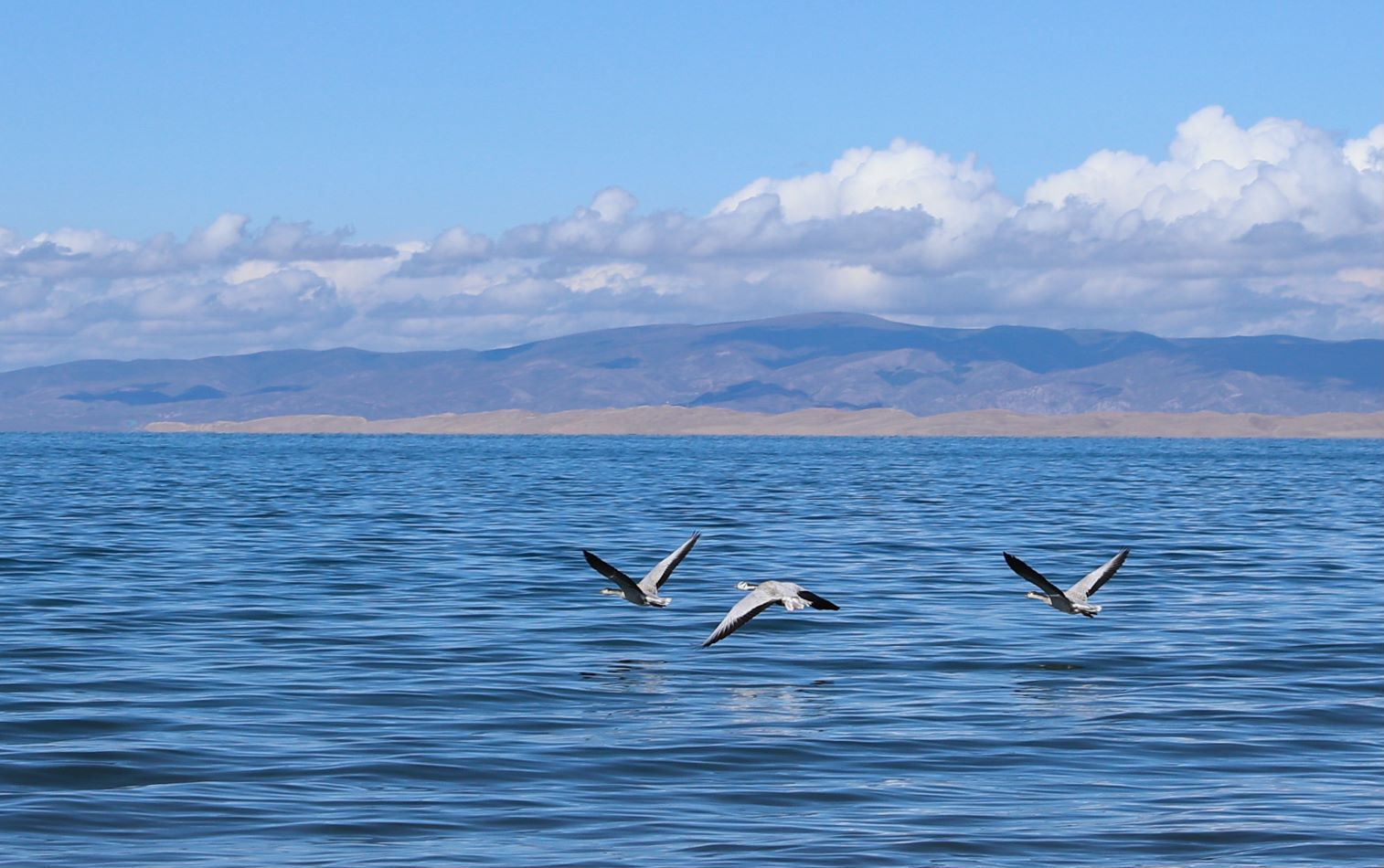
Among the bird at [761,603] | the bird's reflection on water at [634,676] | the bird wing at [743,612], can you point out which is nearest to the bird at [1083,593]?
the bird at [761,603]

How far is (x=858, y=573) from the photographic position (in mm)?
36812

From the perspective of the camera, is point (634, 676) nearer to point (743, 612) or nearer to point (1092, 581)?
point (743, 612)

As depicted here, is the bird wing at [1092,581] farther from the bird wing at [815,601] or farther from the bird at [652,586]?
the bird at [652,586]

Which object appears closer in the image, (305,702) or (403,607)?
(305,702)

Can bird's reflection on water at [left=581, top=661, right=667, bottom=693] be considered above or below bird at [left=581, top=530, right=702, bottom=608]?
below

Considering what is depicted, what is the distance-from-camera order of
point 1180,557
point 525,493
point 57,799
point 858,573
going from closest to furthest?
point 57,799, point 858,573, point 1180,557, point 525,493

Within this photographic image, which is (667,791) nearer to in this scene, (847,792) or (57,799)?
(847,792)

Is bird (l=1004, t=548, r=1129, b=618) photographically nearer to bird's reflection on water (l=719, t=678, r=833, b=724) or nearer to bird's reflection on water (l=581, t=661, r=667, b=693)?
bird's reflection on water (l=719, t=678, r=833, b=724)

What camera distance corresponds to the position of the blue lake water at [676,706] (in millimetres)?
14734

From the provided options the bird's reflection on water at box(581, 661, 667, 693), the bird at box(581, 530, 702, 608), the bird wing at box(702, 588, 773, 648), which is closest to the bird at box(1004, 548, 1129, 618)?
the bird wing at box(702, 588, 773, 648)

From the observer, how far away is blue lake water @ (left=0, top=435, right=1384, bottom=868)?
580 inches

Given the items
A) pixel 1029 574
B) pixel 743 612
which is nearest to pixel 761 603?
pixel 743 612

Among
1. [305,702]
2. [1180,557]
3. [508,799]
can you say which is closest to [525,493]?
[1180,557]

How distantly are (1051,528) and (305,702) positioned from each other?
116ft
